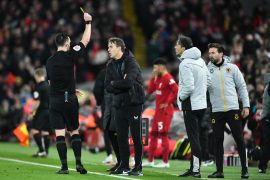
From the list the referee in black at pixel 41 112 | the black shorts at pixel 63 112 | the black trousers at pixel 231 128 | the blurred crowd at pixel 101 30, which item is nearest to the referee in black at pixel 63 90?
the black shorts at pixel 63 112

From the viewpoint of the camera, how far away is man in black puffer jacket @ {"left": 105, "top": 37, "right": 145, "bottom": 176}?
1456cm

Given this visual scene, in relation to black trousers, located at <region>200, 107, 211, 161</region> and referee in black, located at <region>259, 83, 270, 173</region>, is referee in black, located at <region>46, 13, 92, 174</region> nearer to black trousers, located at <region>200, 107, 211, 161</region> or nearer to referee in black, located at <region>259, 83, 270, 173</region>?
referee in black, located at <region>259, 83, 270, 173</region>

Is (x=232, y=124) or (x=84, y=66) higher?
(x=84, y=66)

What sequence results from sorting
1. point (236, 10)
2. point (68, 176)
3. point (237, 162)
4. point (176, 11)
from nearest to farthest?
1. point (68, 176)
2. point (237, 162)
3. point (236, 10)
4. point (176, 11)

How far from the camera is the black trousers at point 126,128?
47.8ft

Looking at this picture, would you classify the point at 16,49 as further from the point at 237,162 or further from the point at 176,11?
the point at 237,162

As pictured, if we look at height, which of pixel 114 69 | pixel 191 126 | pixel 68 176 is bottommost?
pixel 68 176

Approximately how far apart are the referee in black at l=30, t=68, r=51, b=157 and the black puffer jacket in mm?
4629

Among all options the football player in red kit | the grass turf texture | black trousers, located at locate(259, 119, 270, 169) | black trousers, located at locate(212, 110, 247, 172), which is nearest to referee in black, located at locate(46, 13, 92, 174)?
the grass turf texture

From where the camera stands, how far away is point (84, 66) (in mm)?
30672

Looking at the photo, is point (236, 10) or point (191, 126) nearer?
point (191, 126)

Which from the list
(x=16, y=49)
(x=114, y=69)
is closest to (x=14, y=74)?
(x=16, y=49)

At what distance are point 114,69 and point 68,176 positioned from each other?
198 centimetres

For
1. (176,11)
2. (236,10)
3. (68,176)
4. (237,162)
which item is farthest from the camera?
(176,11)
